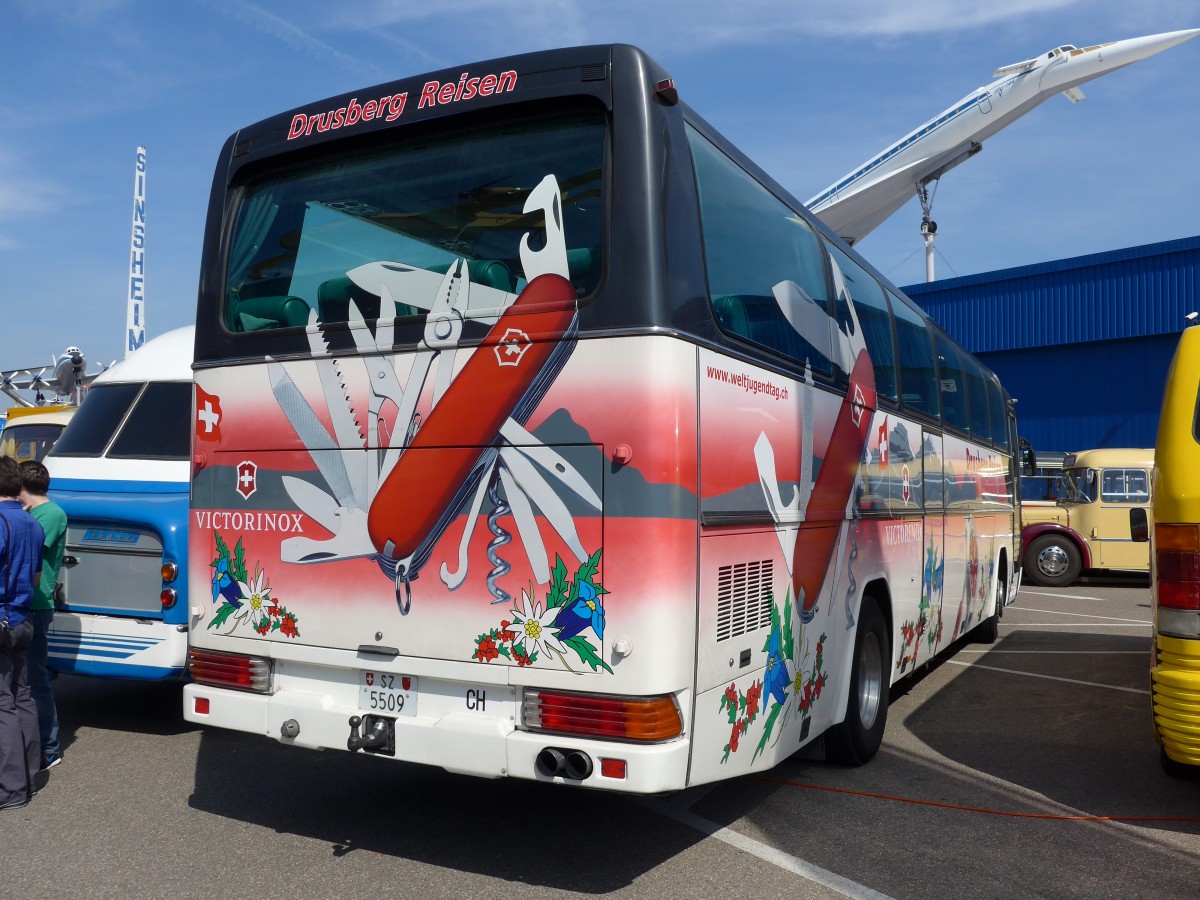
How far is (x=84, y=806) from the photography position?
539 centimetres

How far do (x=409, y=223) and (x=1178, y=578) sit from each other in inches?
155

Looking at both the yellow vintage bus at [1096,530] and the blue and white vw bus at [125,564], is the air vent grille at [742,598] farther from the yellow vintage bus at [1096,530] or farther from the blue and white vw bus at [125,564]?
the yellow vintage bus at [1096,530]

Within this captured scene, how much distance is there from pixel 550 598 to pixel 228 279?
2555 mm

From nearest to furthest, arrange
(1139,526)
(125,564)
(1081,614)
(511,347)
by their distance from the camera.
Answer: (511,347) → (125,564) → (1139,526) → (1081,614)

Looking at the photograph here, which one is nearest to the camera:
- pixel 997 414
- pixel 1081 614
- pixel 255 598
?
pixel 255 598

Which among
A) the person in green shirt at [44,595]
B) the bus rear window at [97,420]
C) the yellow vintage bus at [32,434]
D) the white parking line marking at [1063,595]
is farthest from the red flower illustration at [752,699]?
the white parking line marking at [1063,595]

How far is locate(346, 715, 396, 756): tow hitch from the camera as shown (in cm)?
438

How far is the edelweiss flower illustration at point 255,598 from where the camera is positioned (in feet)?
16.1

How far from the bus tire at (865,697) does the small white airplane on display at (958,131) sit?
177 feet

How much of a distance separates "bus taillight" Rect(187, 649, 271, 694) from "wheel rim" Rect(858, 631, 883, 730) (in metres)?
3.43

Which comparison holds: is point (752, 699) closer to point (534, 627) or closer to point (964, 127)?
point (534, 627)

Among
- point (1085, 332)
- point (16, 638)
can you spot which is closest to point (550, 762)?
point (16, 638)

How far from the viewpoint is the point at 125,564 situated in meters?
6.73

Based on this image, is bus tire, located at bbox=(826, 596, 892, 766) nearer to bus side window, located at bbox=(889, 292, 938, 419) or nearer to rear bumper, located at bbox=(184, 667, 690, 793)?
bus side window, located at bbox=(889, 292, 938, 419)
